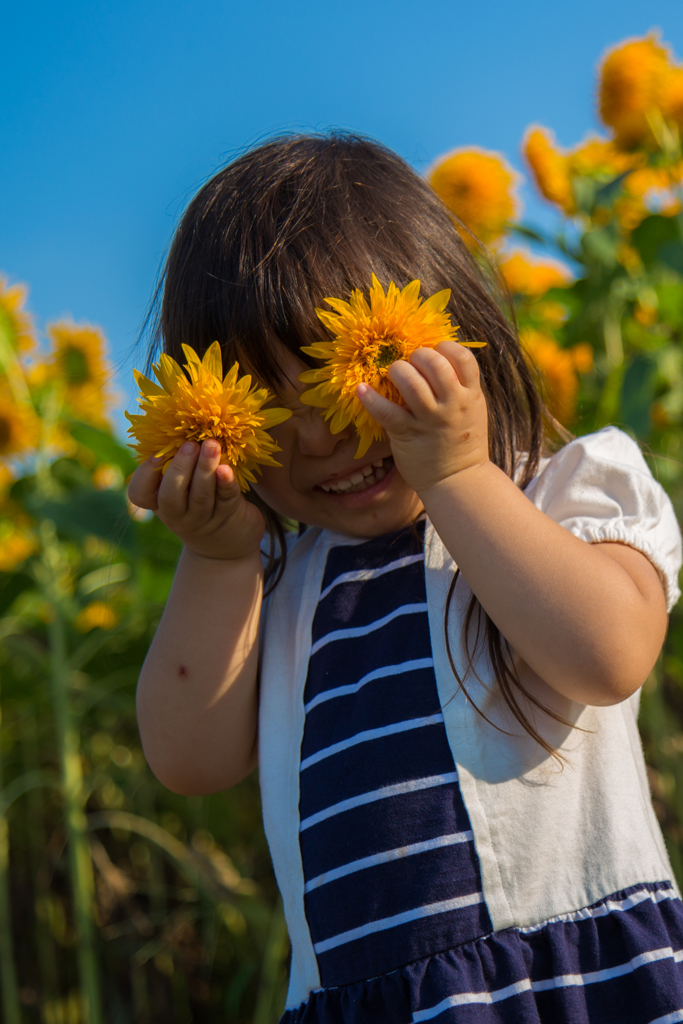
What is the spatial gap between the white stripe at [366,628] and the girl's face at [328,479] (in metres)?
0.09

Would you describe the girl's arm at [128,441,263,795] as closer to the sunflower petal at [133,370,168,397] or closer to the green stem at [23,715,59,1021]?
the sunflower petal at [133,370,168,397]

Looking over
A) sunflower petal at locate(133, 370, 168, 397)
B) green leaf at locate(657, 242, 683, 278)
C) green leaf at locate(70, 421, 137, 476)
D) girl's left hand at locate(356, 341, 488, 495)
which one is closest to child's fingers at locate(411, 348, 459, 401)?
girl's left hand at locate(356, 341, 488, 495)

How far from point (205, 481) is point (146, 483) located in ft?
0.23

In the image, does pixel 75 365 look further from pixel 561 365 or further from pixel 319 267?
pixel 319 267

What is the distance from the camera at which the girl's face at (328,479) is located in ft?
2.75

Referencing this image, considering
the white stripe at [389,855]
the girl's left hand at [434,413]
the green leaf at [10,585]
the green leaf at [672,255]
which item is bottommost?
the white stripe at [389,855]

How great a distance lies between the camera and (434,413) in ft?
2.36

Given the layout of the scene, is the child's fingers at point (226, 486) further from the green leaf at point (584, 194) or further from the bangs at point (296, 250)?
the green leaf at point (584, 194)

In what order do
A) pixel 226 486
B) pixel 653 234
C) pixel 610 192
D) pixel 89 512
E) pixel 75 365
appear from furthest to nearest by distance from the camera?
pixel 75 365 → pixel 610 192 → pixel 653 234 → pixel 89 512 → pixel 226 486

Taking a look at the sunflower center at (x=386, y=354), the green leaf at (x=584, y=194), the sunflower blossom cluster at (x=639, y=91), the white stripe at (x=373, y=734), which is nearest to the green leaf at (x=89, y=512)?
the white stripe at (x=373, y=734)

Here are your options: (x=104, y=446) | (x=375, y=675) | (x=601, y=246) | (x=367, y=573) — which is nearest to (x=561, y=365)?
(x=601, y=246)

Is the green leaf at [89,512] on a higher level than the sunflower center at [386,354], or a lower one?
higher

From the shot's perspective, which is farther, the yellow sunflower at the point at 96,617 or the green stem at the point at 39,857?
the yellow sunflower at the point at 96,617

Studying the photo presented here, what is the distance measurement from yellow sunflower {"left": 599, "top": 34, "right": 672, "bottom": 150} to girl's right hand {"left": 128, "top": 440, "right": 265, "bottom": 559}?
5.55ft
